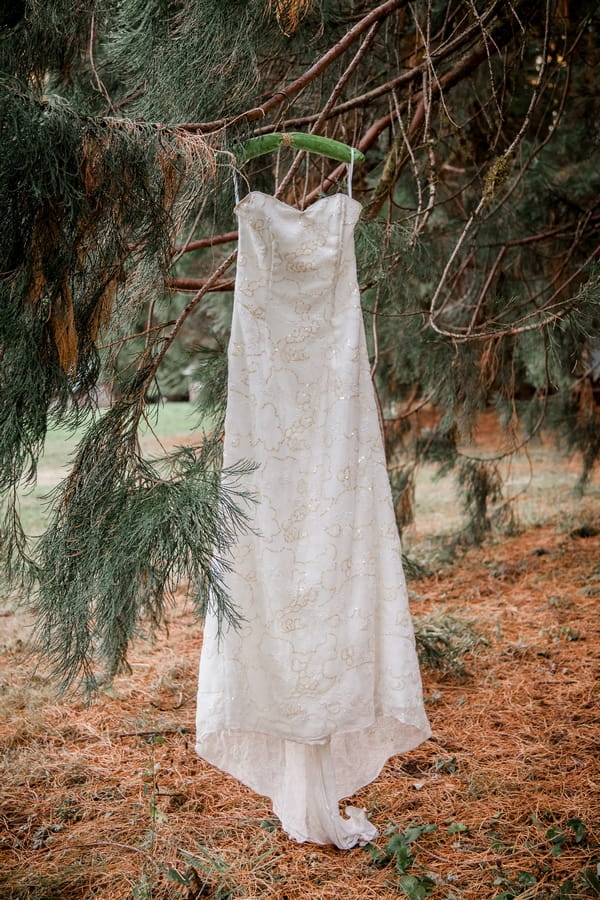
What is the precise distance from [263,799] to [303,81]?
1721 mm

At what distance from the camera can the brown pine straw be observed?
5.26ft

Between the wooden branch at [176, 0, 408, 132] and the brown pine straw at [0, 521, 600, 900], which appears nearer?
the wooden branch at [176, 0, 408, 132]

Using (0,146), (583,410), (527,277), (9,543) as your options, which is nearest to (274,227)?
(0,146)

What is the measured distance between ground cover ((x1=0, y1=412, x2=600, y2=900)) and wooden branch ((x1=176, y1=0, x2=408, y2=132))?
1.05 metres

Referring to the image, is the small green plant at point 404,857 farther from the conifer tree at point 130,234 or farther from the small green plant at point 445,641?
the small green plant at point 445,641

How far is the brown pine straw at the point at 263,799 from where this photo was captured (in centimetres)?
160

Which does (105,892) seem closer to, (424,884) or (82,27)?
(424,884)

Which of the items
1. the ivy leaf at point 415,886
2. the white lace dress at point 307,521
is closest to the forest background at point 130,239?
the white lace dress at point 307,521

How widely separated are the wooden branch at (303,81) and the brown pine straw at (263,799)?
1.51m

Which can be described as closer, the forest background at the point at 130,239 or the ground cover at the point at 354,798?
the forest background at the point at 130,239

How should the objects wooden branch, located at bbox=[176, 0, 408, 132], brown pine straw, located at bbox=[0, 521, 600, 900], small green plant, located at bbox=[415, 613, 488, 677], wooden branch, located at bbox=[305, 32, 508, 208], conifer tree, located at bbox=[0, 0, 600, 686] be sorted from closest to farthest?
conifer tree, located at bbox=[0, 0, 600, 686] < wooden branch, located at bbox=[176, 0, 408, 132] < brown pine straw, located at bbox=[0, 521, 600, 900] < wooden branch, located at bbox=[305, 32, 508, 208] < small green plant, located at bbox=[415, 613, 488, 677]

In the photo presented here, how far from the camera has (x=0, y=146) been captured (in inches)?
43.2

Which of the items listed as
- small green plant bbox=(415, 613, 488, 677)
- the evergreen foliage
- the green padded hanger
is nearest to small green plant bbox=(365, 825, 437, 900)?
the evergreen foliage

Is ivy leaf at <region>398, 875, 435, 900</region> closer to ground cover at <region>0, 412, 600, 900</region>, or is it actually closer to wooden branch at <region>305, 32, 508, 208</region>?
ground cover at <region>0, 412, 600, 900</region>
